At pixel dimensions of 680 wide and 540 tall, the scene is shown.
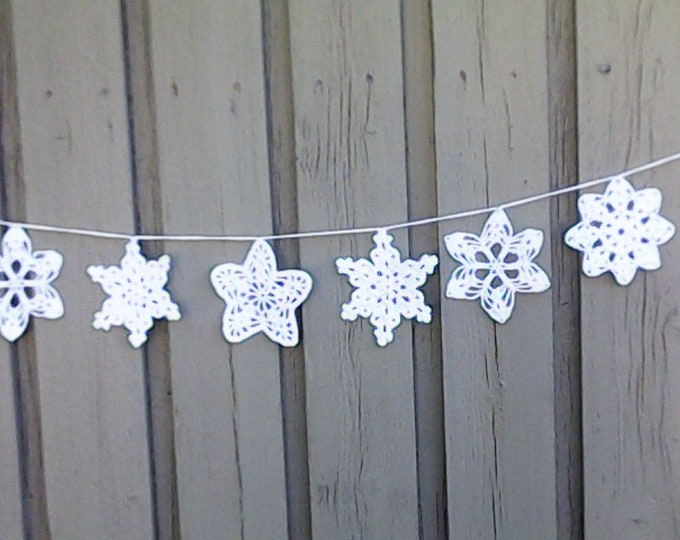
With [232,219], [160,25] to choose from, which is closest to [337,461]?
[232,219]

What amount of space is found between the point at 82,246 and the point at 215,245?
228 mm

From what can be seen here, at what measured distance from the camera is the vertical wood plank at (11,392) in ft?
4.36

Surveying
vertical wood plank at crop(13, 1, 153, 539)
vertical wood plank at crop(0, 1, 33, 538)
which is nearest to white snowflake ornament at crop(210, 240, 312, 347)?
vertical wood plank at crop(13, 1, 153, 539)

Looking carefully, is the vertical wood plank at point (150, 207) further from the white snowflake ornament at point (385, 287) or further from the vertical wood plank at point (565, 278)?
the vertical wood plank at point (565, 278)

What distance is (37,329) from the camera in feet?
4.40

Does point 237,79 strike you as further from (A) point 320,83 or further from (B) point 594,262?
(B) point 594,262

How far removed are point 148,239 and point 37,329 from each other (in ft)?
0.81

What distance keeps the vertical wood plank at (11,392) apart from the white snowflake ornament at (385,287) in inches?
22.6

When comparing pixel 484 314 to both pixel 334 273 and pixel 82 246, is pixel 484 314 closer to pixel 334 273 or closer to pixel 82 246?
pixel 334 273

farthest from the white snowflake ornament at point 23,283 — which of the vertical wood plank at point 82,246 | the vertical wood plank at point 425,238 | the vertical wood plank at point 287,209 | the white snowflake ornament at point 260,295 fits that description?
the vertical wood plank at point 425,238

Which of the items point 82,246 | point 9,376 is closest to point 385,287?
point 82,246

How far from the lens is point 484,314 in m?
1.26

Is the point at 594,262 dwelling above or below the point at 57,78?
below

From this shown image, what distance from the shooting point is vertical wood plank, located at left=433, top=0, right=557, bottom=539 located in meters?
1.23
